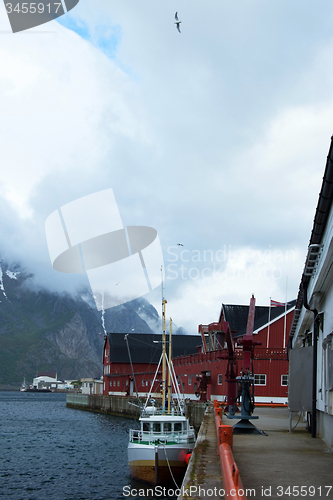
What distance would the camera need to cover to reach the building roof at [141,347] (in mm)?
85500

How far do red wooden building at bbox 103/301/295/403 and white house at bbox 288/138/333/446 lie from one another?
6.24 meters

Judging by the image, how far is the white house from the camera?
11258 millimetres

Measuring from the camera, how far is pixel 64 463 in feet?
105

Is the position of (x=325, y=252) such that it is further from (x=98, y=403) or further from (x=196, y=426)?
(x=98, y=403)

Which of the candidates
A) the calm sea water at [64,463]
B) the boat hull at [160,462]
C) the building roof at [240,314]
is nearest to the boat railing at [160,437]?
the boat hull at [160,462]

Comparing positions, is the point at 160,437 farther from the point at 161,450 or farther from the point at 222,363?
the point at 222,363

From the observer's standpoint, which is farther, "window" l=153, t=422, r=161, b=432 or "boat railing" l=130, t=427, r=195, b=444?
"window" l=153, t=422, r=161, b=432

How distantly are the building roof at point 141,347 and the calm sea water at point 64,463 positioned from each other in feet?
100

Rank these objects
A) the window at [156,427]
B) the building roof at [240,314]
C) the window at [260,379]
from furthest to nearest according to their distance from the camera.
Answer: the building roof at [240,314] → the window at [260,379] → the window at [156,427]

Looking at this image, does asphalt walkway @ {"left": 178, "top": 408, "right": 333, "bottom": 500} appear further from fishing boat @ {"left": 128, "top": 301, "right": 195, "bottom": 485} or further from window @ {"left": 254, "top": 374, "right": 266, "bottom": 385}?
window @ {"left": 254, "top": 374, "right": 266, "bottom": 385}

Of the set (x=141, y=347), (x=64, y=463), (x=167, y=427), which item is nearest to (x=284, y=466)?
(x=167, y=427)

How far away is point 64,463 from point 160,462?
33.4ft

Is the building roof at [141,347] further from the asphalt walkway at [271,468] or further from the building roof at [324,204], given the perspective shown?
the building roof at [324,204]

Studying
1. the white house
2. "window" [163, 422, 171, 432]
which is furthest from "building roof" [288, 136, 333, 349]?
"window" [163, 422, 171, 432]
